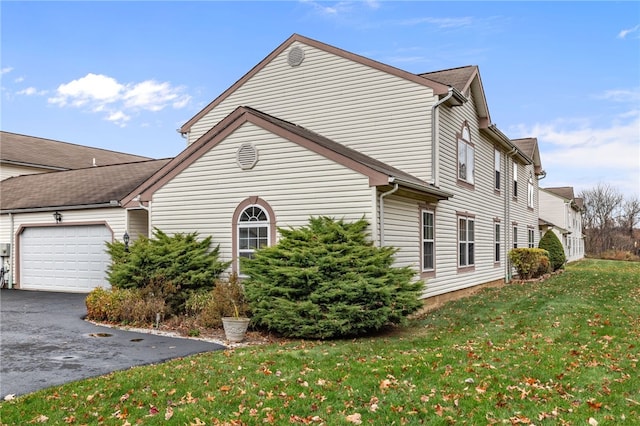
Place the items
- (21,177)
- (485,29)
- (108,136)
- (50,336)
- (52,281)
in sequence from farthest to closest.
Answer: (108,136)
(21,177)
(52,281)
(485,29)
(50,336)

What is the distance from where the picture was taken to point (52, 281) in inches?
739

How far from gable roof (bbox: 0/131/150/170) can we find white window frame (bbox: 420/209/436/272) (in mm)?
21387

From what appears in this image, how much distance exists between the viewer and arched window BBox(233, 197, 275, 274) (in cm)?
1233

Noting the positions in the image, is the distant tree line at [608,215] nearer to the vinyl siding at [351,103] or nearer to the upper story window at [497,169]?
the upper story window at [497,169]

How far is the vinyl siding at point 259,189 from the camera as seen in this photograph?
11430mm

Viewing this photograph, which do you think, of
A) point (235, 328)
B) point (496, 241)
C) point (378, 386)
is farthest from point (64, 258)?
point (496, 241)

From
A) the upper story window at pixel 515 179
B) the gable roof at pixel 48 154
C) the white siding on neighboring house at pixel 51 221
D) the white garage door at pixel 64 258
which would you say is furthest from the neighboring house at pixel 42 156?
the upper story window at pixel 515 179

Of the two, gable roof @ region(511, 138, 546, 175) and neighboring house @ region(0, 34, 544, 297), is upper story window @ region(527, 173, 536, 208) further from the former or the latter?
neighboring house @ region(0, 34, 544, 297)

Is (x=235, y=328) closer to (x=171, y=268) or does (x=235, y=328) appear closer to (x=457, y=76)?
(x=171, y=268)

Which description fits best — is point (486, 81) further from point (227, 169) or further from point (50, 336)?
point (50, 336)

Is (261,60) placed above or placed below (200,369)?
above

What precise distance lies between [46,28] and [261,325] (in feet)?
39.0

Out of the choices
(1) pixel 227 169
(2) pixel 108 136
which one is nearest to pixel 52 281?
(1) pixel 227 169

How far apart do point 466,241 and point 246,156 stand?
842cm
